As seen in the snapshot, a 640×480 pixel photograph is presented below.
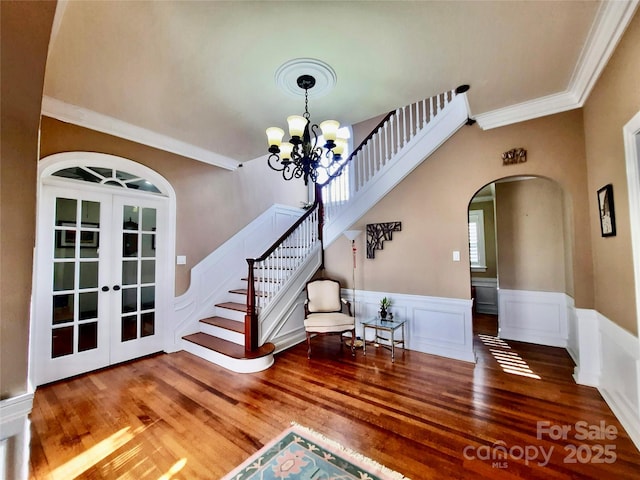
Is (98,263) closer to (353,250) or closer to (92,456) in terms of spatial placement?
(92,456)

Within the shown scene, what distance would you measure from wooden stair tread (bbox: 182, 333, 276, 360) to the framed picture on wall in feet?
11.4

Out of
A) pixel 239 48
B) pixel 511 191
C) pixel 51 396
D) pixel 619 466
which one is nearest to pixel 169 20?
pixel 239 48

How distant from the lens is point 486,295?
223 inches

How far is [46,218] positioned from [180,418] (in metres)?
2.50

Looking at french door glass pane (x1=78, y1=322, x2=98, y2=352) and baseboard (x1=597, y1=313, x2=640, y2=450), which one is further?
french door glass pane (x1=78, y1=322, x2=98, y2=352)

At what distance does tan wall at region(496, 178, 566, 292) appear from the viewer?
3.81 metres

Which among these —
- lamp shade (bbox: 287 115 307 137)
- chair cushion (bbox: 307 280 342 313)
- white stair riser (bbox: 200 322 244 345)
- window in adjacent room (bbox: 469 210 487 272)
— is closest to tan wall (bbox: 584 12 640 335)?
lamp shade (bbox: 287 115 307 137)

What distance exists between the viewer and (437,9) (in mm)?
1729

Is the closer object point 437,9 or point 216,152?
point 437,9

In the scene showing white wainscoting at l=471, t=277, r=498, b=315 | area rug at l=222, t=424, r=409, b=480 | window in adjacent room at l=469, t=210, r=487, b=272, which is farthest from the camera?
window in adjacent room at l=469, t=210, r=487, b=272

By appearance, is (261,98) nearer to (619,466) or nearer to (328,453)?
(328,453)

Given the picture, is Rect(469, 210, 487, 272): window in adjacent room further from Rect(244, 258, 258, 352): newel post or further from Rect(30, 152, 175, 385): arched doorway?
Rect(30, 152, 175, 385): arched doorway

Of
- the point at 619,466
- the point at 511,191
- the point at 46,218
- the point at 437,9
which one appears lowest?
the point at 619,466

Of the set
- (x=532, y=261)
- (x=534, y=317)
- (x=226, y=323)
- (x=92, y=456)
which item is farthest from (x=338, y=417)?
(x=532, y=261)
